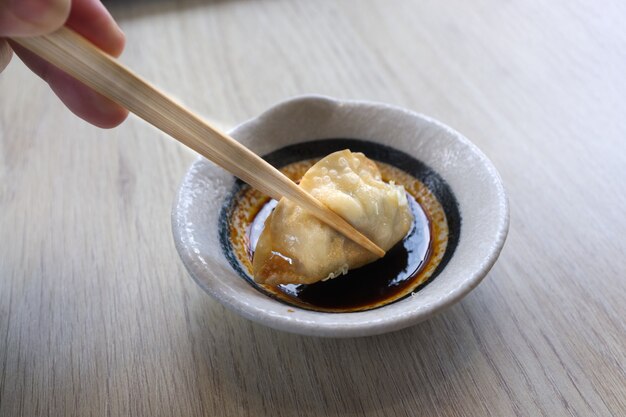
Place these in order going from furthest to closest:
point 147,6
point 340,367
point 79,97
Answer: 1. point 147,6
2. point 79,97
3. point 340,367

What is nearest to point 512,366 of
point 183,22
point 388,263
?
point 388,263

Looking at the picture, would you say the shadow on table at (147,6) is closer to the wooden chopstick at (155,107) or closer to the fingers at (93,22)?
the fingers at (93,22)

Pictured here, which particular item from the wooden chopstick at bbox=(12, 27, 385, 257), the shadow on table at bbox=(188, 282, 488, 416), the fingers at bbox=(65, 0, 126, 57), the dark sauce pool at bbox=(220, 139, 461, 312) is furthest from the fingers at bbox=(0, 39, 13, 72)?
the shadow on table at bbox=(188, 282, 488, 416)

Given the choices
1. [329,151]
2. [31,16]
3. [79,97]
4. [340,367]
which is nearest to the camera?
[31,16]

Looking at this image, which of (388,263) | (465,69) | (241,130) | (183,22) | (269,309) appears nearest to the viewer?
(269,309)

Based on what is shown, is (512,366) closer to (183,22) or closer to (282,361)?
(282,361)

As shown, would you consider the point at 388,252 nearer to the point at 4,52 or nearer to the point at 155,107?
the point at 155,107

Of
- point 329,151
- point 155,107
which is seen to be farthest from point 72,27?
point 329,151

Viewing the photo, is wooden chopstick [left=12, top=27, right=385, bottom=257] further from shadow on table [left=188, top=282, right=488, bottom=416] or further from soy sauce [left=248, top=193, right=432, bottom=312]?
shadow on table [left=188, top=282, right=488, bottom=416]
